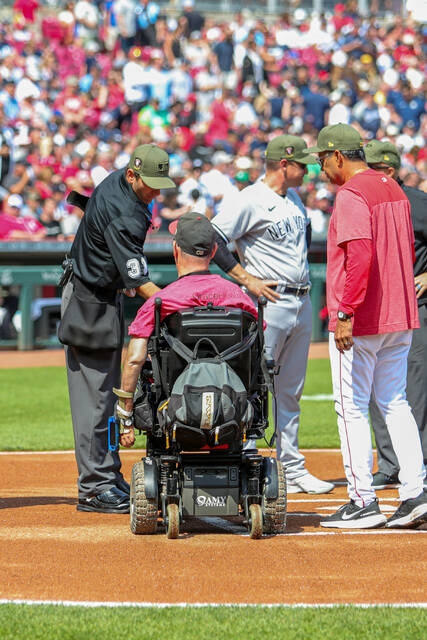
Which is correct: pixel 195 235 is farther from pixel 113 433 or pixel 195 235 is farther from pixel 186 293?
pixel 113 433

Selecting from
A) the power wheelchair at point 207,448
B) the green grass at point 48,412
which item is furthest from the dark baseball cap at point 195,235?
the green grass at point 48,412

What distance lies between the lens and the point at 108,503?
266 inches

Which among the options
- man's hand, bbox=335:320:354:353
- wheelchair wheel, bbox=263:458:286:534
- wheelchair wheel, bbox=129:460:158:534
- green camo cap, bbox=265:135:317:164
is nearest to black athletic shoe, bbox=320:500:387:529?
wheelchair wheel, bbox=263:458:286:534

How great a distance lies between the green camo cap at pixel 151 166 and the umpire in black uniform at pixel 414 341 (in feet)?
5.12

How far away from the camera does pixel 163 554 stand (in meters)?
5.38

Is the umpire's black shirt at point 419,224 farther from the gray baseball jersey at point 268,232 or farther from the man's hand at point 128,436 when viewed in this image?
the man's hand at point 128,436

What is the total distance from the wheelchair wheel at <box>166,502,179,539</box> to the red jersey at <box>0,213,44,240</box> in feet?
41.5

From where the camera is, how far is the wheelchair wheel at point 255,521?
5695 millimetres

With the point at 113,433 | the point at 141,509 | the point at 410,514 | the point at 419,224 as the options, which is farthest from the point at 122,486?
the point at 419,224

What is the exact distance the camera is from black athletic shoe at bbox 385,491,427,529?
6.09 m

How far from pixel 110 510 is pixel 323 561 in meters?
1.84

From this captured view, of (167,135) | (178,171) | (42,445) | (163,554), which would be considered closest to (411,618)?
(163,554)

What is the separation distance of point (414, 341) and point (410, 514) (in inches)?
78.1

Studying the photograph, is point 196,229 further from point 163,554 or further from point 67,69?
point 67,69
